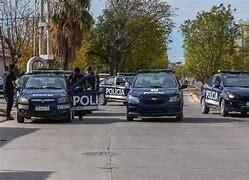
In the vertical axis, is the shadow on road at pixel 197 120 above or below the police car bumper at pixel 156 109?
below

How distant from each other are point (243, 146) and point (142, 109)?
7114mm

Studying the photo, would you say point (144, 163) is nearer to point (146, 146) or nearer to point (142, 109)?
point (146, 146)

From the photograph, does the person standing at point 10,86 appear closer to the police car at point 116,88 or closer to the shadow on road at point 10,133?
the shadow on road at point 10,133

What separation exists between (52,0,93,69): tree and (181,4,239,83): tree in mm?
12953

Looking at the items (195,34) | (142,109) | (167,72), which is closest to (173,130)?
(142,109)

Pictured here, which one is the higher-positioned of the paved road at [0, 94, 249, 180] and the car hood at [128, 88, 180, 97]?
the car hood at [128, 88, 180, 97]

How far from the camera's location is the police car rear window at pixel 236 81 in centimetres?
2534

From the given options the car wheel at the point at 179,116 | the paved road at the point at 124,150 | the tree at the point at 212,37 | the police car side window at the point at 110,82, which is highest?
the tree at the point at 212,37

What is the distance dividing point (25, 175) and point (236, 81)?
1605cm

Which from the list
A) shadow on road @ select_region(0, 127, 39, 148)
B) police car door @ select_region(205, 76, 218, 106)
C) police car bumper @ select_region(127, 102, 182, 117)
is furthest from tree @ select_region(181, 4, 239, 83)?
shadow on road @ select_region(0, 127, 39, 148)

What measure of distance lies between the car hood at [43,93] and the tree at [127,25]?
127 ft

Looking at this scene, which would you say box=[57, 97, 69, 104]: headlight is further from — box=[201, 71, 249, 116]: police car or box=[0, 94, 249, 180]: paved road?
box=[201, 71, 249, 116]: police car

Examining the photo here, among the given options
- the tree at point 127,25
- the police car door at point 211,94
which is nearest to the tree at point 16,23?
the tree at point 127,25

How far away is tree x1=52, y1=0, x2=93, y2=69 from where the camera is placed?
3866 centimetres
